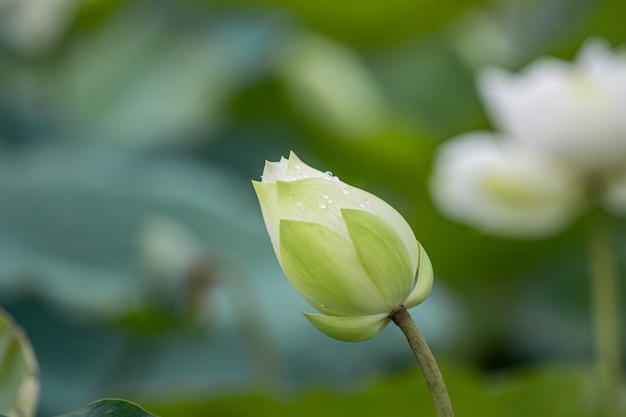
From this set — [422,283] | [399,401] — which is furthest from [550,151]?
[422,283]

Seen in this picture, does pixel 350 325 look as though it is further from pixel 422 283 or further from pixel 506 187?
pixel 506 187

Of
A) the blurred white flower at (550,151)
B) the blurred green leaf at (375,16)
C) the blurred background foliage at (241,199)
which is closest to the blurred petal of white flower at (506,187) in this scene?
the blurred white flower at (550,151)

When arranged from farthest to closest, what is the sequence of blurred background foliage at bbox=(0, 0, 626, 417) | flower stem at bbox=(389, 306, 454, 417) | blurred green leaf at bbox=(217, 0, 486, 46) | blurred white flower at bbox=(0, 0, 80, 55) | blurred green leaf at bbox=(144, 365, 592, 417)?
blurred green leaf at bbox=(217, 0, 486, 46) < blurred white flower at bbox=(0, 0, 80, 55) < blurred background foliage at bbox=(0, 0, 626, 417) < blurred green leaf at bbox=(144, 365, 592, 417) < flower stem at bbox=(389, 306, 454, 417)

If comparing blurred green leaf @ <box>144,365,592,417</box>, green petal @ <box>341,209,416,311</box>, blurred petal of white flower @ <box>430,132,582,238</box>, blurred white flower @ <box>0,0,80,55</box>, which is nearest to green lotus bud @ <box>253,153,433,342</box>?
green petal @ <box>341,209,416,311</box>

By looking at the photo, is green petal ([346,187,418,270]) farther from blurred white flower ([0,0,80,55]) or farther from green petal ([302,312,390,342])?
blurred white flower ([0,0,80,55])

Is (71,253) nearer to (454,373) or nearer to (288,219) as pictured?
(454,373)

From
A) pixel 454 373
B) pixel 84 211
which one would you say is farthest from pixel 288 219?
pixel 84 211
